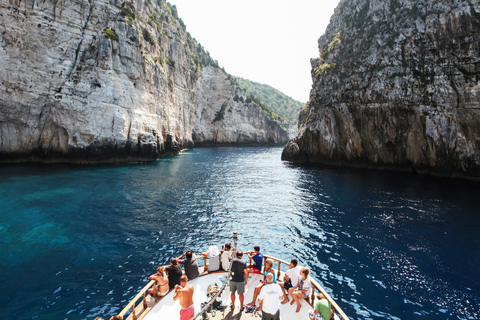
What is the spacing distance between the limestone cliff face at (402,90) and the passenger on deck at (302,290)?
3271 cm

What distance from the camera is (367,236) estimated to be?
600 inches

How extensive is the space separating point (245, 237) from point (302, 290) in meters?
8.33

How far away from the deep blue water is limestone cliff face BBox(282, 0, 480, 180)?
6159 millimetres

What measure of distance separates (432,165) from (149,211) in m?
35.4

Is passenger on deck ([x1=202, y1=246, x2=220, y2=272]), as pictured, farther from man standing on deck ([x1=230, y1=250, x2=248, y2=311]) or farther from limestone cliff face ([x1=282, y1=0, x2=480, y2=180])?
limestone cliff face ([x1=282, y1=0, x2=480, y2=180])

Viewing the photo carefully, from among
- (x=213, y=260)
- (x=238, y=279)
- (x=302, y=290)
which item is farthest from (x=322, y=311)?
(x=213, y=260)

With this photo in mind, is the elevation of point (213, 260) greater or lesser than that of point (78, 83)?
lesser

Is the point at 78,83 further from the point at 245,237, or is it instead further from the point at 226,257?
the point at 226,257

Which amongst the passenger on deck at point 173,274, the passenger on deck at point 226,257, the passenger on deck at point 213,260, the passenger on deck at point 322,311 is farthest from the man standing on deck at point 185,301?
the passenger on deck at point 322,311

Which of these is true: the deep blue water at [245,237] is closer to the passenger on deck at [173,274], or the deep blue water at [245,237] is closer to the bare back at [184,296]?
the passenger on deck at [173,274]

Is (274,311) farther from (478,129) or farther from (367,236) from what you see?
(478,129)

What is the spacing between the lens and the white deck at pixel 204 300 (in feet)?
24.0

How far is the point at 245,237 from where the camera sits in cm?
1558

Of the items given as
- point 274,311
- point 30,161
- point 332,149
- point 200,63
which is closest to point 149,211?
point 274,311
